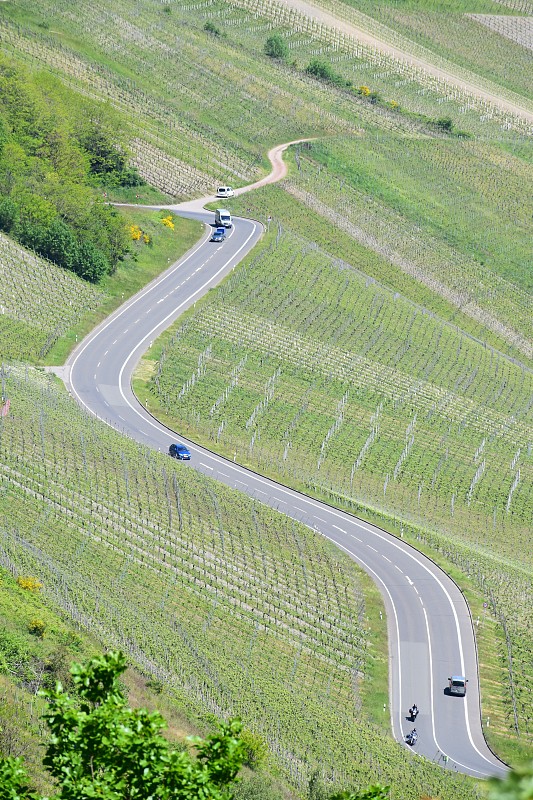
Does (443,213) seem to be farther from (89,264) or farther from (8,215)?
(8,215)

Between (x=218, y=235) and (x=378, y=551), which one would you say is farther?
(x=218, y=235)

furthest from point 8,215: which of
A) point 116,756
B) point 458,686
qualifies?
point 116,756

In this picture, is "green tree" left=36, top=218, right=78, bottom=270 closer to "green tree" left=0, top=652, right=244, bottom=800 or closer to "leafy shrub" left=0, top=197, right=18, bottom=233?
"leafy shrub" left=0, top=197, right=18, bottom=233

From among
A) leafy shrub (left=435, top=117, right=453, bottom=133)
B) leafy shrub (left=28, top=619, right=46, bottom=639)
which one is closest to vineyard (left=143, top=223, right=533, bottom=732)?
leafy shrub (left=28, top=619, right=46, bottom=639)

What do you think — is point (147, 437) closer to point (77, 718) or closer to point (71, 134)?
point (71, 134)

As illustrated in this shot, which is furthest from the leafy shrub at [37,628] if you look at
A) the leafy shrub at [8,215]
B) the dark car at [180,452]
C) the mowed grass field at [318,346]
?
the leafy shrub at [8,215]

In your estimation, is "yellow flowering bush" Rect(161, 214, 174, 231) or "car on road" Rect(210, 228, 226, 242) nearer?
"car on road" Rect(210, 228, 226, 242)

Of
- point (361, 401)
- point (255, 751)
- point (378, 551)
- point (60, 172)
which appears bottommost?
point (361, 401)

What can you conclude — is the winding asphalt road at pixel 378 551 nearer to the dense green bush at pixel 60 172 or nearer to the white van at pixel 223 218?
the dense green bush at pixel 60 172
